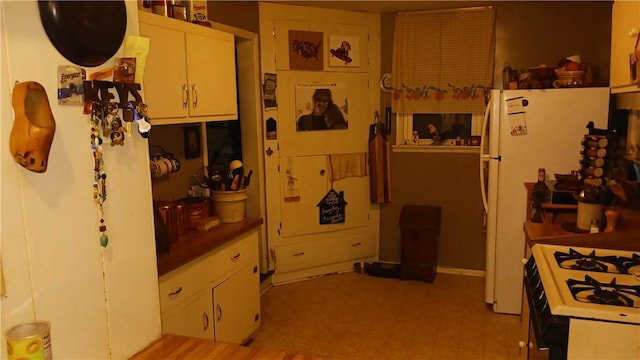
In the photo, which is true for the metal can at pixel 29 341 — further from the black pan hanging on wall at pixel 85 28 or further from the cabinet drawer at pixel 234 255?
the cabinet drawer at pixel 234 255

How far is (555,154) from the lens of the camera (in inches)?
131

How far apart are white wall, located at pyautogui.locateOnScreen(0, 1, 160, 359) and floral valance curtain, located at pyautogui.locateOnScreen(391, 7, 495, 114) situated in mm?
3250

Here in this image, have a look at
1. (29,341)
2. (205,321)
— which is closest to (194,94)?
(205,321)

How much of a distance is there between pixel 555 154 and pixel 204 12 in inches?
95.8

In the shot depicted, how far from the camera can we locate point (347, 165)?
446 centimetres

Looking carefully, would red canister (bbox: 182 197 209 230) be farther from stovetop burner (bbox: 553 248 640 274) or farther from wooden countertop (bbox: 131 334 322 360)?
stovetop burner (bbox: 553 248 640 274)

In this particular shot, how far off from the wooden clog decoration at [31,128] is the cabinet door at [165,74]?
1159 millimetres

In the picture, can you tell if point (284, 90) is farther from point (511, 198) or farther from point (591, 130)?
point (591, 130)

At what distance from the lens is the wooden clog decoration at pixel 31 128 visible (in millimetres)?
1019

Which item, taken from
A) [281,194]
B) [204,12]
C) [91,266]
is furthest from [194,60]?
[281,194]

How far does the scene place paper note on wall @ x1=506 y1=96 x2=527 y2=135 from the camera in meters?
3.34

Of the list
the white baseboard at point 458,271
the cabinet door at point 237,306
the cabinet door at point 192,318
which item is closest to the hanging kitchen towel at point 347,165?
the white baseboard at point 458,271

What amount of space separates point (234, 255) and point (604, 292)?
187 cm

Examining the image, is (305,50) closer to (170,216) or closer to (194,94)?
(194,94)
